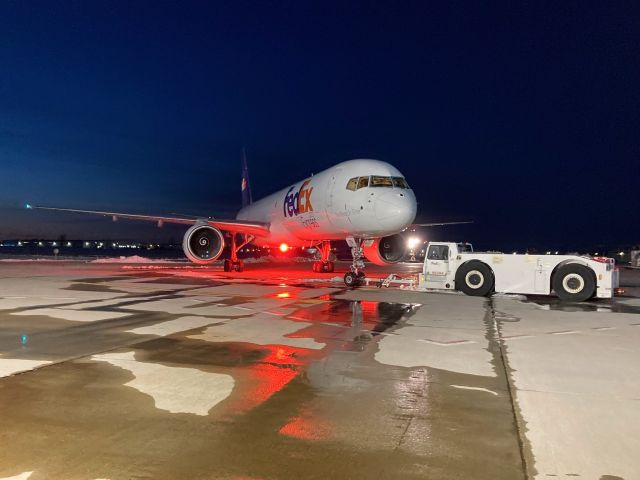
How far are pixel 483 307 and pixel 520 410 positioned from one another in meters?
8.43

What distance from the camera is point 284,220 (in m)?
23.3

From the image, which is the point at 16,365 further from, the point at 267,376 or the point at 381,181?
the point at 381,181

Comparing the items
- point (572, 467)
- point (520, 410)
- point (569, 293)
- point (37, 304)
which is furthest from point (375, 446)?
point (569, 293)

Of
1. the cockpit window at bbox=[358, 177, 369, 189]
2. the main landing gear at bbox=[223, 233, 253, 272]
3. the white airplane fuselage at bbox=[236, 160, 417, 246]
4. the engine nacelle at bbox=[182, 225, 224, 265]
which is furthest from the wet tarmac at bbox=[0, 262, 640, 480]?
the main landing gear at bbox=[223, 233, 253, 272]

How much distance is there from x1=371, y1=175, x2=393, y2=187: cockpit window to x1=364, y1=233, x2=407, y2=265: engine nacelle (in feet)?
17.5

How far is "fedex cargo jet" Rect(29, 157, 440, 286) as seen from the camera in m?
16.9

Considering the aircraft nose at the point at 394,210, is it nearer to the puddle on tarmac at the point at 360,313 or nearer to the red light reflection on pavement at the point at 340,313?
the puddle on tarmac at the point at 360,313

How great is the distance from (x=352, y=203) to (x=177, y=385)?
496 inches

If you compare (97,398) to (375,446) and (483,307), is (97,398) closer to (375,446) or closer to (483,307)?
(375,446)

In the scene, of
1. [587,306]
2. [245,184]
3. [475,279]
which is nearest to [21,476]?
[587,306]

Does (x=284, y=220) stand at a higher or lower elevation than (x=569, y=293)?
higher

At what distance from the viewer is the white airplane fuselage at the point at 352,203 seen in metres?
16.7

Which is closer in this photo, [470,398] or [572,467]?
[572,467]

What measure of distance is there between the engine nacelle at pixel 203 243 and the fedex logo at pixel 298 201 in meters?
3.60
